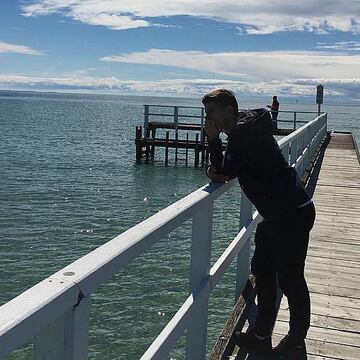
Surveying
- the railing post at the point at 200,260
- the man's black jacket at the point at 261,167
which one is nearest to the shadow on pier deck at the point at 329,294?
the railing post at the point at 200,260

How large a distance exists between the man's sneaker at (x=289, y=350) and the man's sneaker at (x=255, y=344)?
56 mm

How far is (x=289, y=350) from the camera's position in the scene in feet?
11.3

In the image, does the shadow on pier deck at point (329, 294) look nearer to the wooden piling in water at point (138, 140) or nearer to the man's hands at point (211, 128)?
the man's hands at point (211, 128)

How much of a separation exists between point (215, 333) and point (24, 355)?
2611mm

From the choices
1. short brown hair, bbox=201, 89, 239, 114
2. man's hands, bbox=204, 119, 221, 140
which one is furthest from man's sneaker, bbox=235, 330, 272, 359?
short brown hair, bbox=201, 89, 239, 114

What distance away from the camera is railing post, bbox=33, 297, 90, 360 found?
1293 mm

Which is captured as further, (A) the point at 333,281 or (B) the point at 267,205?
(A) the point at 333,281

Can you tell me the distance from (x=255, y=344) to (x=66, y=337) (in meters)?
2.34

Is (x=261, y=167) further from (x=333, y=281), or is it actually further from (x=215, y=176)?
(x=333, y=281)

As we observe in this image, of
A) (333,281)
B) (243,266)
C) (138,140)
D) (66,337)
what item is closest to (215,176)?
(243,266)

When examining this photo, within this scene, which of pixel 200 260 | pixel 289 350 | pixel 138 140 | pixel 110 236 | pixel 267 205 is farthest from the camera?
pixel 138 140

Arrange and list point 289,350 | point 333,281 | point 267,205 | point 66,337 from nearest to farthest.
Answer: point 66,337 → point 267,205 → point 289,350 → point 333,281

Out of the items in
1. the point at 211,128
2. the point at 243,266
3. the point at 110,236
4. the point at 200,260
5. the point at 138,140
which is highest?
the point at 211,128

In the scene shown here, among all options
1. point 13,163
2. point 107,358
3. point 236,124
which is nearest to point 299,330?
point 236,124
